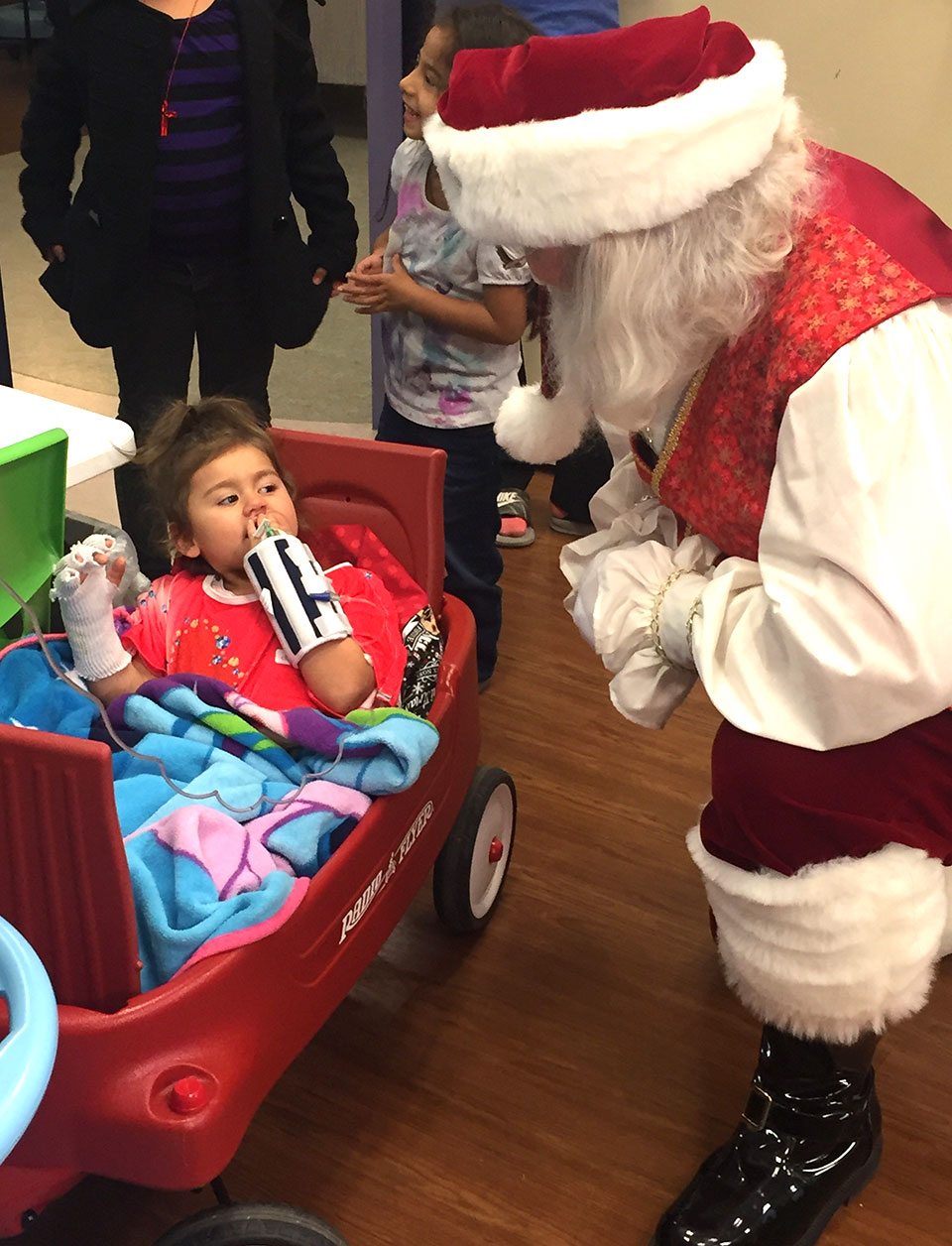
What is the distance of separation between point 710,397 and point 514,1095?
2.34ft

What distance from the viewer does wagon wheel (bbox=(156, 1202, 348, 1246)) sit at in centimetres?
85

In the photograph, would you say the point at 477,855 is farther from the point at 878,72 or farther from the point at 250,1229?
the point at 878,72

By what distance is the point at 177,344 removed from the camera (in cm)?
161

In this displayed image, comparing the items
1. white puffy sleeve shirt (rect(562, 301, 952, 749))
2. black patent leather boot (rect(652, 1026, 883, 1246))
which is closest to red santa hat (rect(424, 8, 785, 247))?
white puffy sleeve shirt (rect(562, 301, 952, 749))

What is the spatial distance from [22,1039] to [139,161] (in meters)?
1.17

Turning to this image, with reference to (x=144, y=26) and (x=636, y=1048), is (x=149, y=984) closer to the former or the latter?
(x=636, y=1048)

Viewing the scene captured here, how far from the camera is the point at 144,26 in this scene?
1.38 m

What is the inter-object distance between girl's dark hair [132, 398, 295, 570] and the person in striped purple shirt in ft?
0.56

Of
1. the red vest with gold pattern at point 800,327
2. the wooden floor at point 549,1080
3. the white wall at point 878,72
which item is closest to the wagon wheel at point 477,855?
the wooden floor at point 549,1080

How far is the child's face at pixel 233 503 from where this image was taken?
1188 mm

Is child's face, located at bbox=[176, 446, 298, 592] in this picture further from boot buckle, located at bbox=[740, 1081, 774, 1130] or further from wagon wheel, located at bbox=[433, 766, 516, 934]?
boot buckle, located at bbox=[740, 1081, 774, 1130]

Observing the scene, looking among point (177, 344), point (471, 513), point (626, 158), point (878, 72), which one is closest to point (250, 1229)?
point (626, 158)

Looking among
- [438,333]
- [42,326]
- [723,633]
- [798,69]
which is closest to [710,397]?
[723,633]

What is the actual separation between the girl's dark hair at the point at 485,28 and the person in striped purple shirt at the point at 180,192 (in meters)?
0.23
